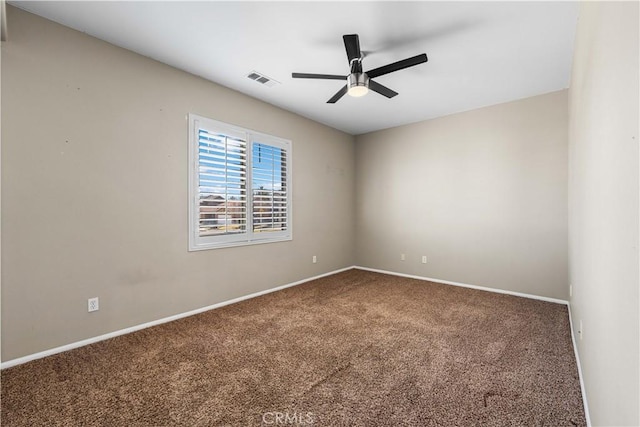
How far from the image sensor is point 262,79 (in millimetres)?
3361

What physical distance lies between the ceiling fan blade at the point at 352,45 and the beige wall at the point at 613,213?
1.38 metres

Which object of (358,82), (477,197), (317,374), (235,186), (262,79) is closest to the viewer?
(317,374)

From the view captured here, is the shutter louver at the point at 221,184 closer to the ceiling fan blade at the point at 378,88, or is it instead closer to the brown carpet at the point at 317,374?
the brown carpet at the point at 317,374

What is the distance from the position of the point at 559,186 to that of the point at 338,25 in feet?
11.1

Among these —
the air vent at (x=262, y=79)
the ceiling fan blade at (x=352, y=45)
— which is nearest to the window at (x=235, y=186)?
the air vent at (x=262, y=79)

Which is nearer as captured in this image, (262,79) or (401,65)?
(401,65)

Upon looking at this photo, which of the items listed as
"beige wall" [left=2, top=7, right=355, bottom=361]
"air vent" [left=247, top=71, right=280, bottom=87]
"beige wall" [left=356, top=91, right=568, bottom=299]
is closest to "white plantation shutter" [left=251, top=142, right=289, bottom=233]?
"beige wall" [left=2, top=7, right=355, bottom=361]

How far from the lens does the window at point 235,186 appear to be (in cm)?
330

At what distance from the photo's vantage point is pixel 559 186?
3613 mm

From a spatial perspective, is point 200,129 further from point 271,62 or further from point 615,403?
point 615,403

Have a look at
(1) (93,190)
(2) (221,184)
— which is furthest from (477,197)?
(1) (93,190)

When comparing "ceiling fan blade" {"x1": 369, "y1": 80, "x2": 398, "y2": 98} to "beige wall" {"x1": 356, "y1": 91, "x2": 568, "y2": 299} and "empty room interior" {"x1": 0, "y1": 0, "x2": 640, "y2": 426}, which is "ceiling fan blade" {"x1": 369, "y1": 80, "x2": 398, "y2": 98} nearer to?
"empty room interior" {"x1": 0, "y1": 0, "x2": 640, "y2": 426}

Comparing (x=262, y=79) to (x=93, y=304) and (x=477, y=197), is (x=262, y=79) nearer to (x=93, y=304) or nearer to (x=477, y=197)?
(x=93, y=304)

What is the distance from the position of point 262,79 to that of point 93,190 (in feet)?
6.90
